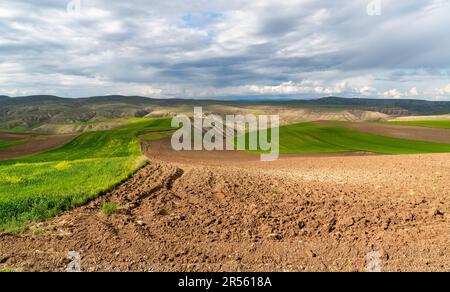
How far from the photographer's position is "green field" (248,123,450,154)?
55.2 metres

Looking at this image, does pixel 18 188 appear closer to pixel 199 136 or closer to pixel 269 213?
pixel 269 213

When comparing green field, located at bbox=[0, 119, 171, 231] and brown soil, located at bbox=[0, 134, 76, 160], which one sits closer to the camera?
green field, located at bbox=[0, 119, 171, 231]

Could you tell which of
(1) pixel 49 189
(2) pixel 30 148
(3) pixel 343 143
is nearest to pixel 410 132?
(3) pixel 343 143

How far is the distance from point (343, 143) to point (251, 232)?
56.7m

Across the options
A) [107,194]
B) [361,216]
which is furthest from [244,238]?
[107,194]

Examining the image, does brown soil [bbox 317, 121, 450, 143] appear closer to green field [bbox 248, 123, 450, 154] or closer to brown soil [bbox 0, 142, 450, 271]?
green field [bbox 248, 123, 450, 154]

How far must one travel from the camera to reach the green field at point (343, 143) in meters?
55.2

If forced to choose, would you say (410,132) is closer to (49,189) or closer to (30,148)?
(49,189)

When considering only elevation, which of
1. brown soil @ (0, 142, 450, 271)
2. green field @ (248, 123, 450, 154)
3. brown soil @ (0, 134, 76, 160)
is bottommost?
brown soil @ (0, 134, 76, 160)

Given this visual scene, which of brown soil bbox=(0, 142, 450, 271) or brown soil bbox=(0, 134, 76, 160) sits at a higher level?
brown soil bbox=(0, 142, 450, 271)

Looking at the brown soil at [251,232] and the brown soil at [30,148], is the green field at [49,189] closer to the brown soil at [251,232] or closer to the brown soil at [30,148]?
the brown soil at [251,232]

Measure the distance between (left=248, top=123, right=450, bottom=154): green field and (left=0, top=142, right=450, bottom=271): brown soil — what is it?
40.1m

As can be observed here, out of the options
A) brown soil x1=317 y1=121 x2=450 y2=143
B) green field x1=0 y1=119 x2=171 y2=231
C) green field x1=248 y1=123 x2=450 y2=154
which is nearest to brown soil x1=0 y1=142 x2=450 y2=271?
green field x1=0 y1=119 x2=171 y2=231

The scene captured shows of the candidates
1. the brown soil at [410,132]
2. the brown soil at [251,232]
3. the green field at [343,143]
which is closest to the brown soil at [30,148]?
the green field at [343,143]
